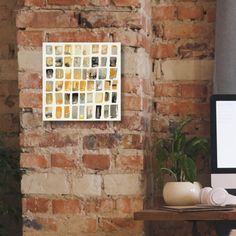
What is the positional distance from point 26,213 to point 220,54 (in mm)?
1072

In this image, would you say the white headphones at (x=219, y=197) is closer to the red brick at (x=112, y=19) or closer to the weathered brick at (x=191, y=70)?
the weathered brick at (x=191, y=70)

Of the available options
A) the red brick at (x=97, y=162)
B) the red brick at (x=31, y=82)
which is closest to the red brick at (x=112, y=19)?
the red brick at (x=31, y=82)

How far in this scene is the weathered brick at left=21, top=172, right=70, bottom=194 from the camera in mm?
2941

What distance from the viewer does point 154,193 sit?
320 centimetres

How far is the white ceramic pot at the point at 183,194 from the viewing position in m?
2.82

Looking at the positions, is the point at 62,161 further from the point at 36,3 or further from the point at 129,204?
the point at 36,3

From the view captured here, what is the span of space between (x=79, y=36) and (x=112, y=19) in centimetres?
15

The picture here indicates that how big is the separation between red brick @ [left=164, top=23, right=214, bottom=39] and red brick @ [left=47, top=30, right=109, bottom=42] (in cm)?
41

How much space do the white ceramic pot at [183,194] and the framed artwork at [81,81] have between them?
1.23 feet

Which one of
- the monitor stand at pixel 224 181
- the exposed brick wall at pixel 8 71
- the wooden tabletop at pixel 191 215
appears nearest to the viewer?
the wooden tabletop at pixel 191 215

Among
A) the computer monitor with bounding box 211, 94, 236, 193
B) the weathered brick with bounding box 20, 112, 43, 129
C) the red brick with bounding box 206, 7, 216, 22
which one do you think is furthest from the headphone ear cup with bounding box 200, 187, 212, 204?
the red brick with bounding box 206, 7, 216, 22

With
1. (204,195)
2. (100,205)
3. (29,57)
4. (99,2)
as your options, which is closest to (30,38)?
(29,57)

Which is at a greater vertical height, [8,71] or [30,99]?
[8,71]

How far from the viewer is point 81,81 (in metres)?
2.95
